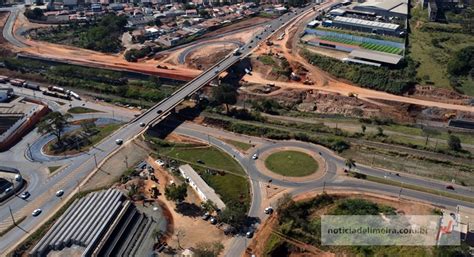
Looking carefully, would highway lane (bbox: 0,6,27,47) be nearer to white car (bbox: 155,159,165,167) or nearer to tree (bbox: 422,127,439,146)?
white car (bbox: 155,159,165,167)

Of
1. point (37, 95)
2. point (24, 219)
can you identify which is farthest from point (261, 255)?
point (37, 95)

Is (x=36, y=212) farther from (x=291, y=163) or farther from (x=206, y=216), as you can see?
(x=291, y=163)

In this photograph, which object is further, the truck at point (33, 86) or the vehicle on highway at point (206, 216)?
the truck at point (33, 86)

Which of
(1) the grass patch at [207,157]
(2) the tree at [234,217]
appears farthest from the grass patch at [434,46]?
(2) the tree at [234,217]

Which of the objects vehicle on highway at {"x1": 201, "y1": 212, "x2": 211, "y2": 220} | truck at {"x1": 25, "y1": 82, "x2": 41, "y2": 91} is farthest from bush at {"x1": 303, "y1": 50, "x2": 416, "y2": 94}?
truck at {"x1": 25, "y1": 82, "x2": 41, "y2": 91}

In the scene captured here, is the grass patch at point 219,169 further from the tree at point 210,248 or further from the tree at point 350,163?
the tree at point 350,163

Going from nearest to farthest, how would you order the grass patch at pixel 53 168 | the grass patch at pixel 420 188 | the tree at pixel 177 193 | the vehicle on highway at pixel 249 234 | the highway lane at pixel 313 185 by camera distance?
the vehicle on highway at pixel 249 234
the highway lane at pixel 313 185
the tree at pixel 177 193
the grass patch at pixel 420 188
the grass patch at pixel 53 168

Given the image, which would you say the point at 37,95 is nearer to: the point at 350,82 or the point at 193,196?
the point at 193,196
